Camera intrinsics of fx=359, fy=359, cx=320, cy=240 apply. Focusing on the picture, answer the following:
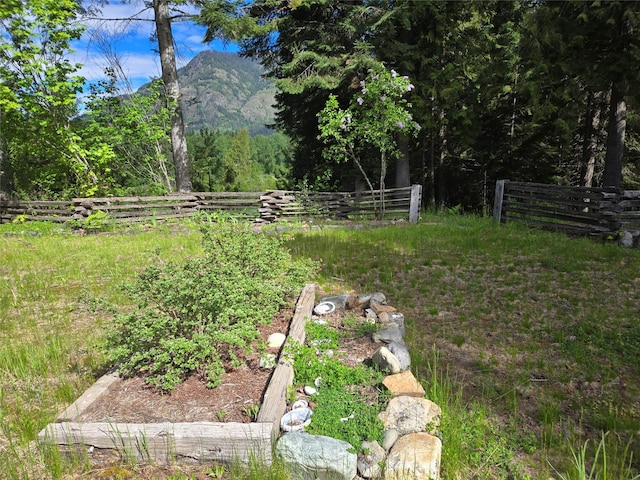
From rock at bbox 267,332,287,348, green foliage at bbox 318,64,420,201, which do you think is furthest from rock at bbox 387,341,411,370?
green foliage at bbox 318,64,420,201

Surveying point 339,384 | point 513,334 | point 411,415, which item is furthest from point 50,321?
point 513,334

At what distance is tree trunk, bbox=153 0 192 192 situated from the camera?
1152 centimetres

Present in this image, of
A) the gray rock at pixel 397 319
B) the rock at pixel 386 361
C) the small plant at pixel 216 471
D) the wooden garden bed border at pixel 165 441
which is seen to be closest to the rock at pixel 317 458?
the wooden garden bed border at pixel 165 441

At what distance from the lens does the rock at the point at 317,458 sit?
211cm

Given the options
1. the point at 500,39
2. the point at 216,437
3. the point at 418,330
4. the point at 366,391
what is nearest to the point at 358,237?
the point at 418,330

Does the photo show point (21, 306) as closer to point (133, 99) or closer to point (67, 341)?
point (67, 341)

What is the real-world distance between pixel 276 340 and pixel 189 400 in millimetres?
970

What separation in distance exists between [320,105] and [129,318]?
40.2ft

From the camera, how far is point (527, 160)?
50.9 ft

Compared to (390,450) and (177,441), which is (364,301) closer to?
(390,450)

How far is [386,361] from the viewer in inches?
121

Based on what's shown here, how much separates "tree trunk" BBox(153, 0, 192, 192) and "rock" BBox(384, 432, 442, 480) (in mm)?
11868

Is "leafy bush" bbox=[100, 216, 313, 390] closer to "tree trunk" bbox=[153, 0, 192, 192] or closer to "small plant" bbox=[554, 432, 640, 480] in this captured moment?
"small plant" bbox=[554, 432, 640, 480]

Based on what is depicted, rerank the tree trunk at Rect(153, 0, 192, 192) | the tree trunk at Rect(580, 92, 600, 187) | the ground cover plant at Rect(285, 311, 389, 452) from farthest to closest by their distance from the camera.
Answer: the tree trunk at Rect(580, 92, 600, 187) < the tree trunk at Rect(153, 0, 192, 192) < the ground cover plant at Rect(285, 311, 389, 452)
